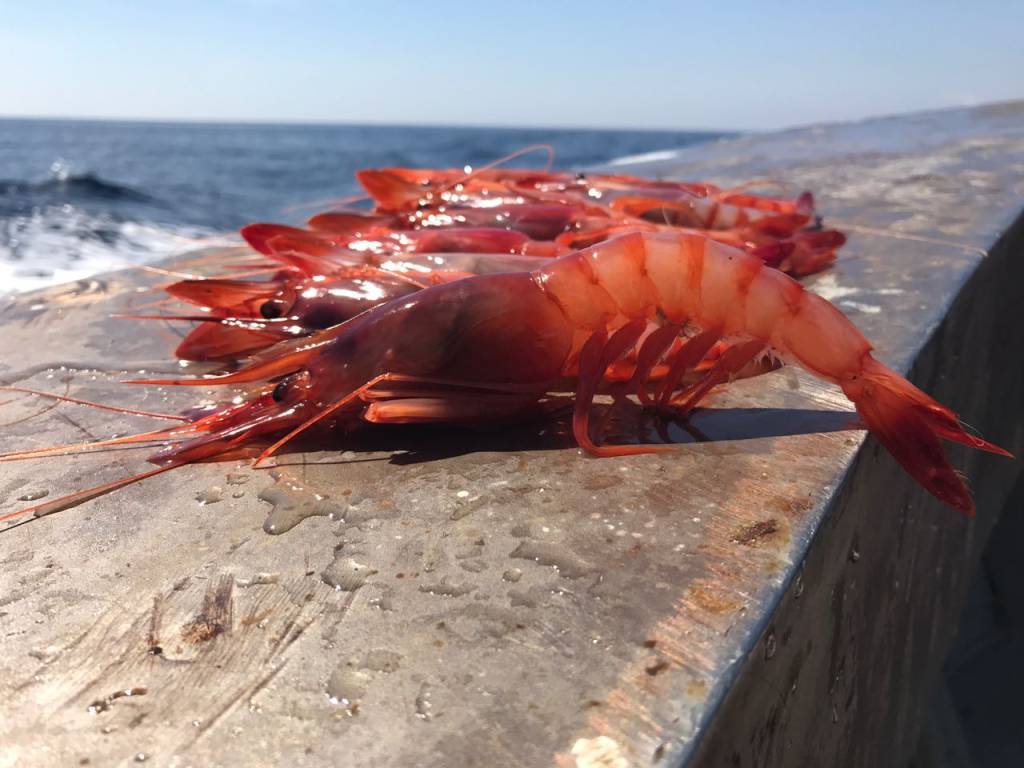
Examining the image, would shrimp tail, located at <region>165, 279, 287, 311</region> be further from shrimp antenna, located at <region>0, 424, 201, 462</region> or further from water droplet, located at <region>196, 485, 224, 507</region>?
water droplet, located at <region>196, 485, 224, 507</region>

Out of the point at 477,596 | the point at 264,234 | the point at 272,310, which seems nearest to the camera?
the point at 477,596

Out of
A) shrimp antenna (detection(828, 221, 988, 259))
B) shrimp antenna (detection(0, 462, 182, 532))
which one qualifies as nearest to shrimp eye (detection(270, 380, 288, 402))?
shrimp antenna (detection(0, 462, 182, 532))

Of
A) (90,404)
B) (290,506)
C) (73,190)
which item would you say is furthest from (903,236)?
(73,190)

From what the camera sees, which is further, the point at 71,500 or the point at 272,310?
the point at 272,310

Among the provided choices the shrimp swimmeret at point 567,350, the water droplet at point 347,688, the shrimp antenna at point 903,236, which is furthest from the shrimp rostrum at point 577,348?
the shrimp antenna at point 903,236

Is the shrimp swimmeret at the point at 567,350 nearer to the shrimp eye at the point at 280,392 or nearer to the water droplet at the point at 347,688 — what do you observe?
the shrimp eye at the point at 280,392

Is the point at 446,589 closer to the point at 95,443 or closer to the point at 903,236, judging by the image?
the point at 95,443

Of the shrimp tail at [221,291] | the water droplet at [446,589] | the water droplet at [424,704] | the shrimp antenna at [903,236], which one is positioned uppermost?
the shrimp tail at [221,291]

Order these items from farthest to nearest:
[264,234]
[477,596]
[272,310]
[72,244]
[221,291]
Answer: [72,244] < [264,234] < [221,291] < [272,310] < [477,596]
